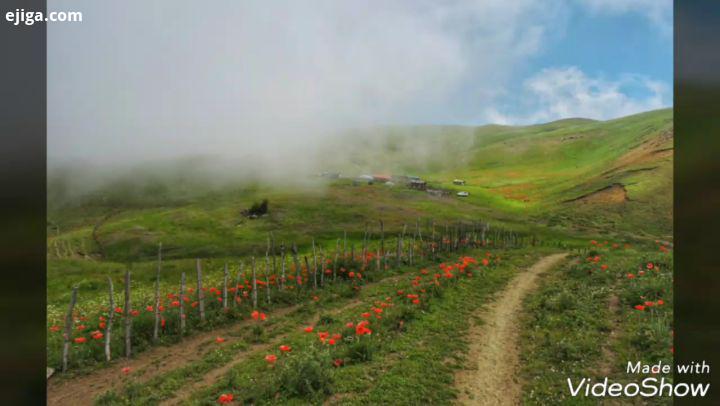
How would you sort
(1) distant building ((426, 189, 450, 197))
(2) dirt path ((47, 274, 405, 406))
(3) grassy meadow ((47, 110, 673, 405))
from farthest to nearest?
(1) distant building ((426, 189, 450, 197)) → (2) dirt path ((47, 274, 405, 406)) → (3) grassy meadow ((47, 110, 673, 405))

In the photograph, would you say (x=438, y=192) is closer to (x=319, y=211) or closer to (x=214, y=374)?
(x=319, y=211)

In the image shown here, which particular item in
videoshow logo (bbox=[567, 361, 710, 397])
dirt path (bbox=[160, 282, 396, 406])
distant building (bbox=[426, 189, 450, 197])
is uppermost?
distant building (bbox=[426, 189, 450, 197])

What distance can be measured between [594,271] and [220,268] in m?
34.0

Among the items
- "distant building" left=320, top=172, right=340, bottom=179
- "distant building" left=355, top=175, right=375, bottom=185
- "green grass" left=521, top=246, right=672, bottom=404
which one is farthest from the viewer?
"distant building" left=320, top=172, right=340, bottom=179

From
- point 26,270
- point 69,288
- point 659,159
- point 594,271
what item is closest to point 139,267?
point 69,288

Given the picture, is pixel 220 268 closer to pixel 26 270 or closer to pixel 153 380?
pixel 153 380

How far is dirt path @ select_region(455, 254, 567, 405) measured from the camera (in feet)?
35.6

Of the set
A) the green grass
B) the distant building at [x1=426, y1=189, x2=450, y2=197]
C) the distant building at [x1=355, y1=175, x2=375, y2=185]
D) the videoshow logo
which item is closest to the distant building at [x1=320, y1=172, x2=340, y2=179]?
the distant building at [x1=355, y1=175, x2=375, y2=185]

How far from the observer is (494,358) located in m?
13.2

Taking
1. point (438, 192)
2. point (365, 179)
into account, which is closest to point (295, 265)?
point (438, 192)

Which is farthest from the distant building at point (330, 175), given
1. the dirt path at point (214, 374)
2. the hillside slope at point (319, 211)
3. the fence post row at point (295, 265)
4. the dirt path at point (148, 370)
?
the dirt path at point (148, 370)

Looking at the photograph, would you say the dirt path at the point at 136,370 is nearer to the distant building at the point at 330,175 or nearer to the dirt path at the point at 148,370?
the dirt path at the point at 148,370

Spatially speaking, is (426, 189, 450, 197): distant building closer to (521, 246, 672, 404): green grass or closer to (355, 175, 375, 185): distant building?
(355, 175, 375, 185): distant building

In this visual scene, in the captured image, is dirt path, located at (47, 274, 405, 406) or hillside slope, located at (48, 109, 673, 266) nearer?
dirt path, located at (47, 274, 405, 406)
